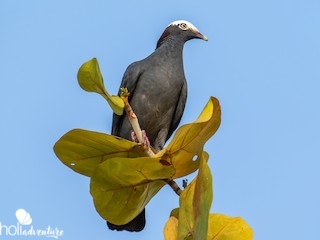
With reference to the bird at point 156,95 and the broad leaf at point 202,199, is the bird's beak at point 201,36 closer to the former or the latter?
the bird at point 156,95

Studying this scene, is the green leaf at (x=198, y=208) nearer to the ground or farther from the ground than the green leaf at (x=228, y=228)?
farther from the ground

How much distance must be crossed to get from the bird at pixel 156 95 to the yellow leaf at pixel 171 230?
308 cm

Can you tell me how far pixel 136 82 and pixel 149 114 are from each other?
295 mm

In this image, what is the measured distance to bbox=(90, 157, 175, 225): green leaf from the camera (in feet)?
5.42

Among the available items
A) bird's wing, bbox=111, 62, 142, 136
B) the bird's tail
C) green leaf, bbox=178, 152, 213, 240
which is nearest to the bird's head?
bird's wing, bbox=111, 62, 142, 136

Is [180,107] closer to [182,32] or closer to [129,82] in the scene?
[129,82]

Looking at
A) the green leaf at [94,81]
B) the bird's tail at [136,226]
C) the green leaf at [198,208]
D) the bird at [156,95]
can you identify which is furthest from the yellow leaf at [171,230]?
the bird at [156,95]

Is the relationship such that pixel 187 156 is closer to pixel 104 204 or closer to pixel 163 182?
pixel 163 182

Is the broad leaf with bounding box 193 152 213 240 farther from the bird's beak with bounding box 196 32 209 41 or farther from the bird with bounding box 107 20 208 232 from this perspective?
the bird's beak with bounding box 196 32 209 41

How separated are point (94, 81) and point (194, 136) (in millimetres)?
288

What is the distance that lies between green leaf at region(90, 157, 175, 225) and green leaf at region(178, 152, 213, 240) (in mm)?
197

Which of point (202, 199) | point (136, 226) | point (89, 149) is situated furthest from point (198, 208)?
point (136, 226)

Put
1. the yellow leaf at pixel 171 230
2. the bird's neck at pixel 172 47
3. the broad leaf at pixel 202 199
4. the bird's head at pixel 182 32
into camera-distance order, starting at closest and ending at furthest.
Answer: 1. the broad leaf at pixel 202 199
2. the yellow leaf at pixel 171 230
3. the bird's neck at pixel 172 47
4. the bird's head at pixel 182 32

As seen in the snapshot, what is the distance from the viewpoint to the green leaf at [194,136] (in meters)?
1.65
